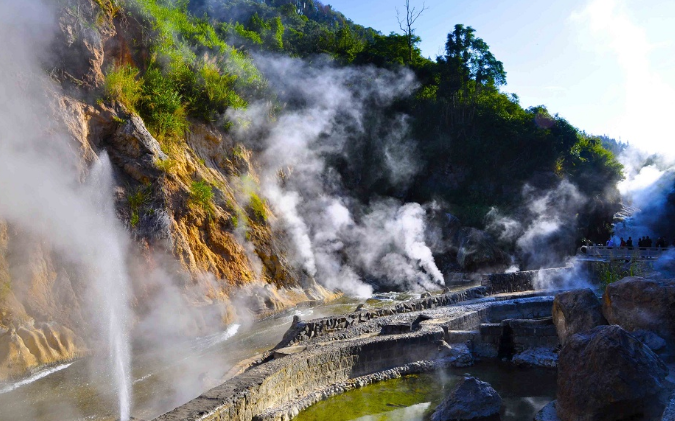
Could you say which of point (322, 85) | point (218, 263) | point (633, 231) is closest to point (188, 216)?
point (218, 263)

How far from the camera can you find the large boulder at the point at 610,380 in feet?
18.2

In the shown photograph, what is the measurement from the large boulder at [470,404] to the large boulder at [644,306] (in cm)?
261

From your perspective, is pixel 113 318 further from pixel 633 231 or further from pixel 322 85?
pixel 633 231

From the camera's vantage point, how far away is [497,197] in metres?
27.6

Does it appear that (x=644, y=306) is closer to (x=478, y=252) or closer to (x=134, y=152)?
(x=134, y=152)

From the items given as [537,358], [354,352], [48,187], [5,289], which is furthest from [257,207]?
[537,358]

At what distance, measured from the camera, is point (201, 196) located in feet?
48.9

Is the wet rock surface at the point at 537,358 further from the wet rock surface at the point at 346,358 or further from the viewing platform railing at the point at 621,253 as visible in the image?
the viewing platform railing at the point at 621,253

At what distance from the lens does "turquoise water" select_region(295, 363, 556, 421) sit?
7172 millimetres

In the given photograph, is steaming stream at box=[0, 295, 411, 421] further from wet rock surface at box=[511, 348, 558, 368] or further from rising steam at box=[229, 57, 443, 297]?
rising steam at box=[229, 57, 443, 297]

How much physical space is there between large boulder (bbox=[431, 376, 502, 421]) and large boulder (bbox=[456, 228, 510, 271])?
17.3 metres

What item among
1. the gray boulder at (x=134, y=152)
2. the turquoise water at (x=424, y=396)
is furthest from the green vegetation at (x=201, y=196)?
the turquoise water at (x=424, y=396)

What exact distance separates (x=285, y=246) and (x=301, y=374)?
35.5ft

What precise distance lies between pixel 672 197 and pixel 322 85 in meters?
22.1
